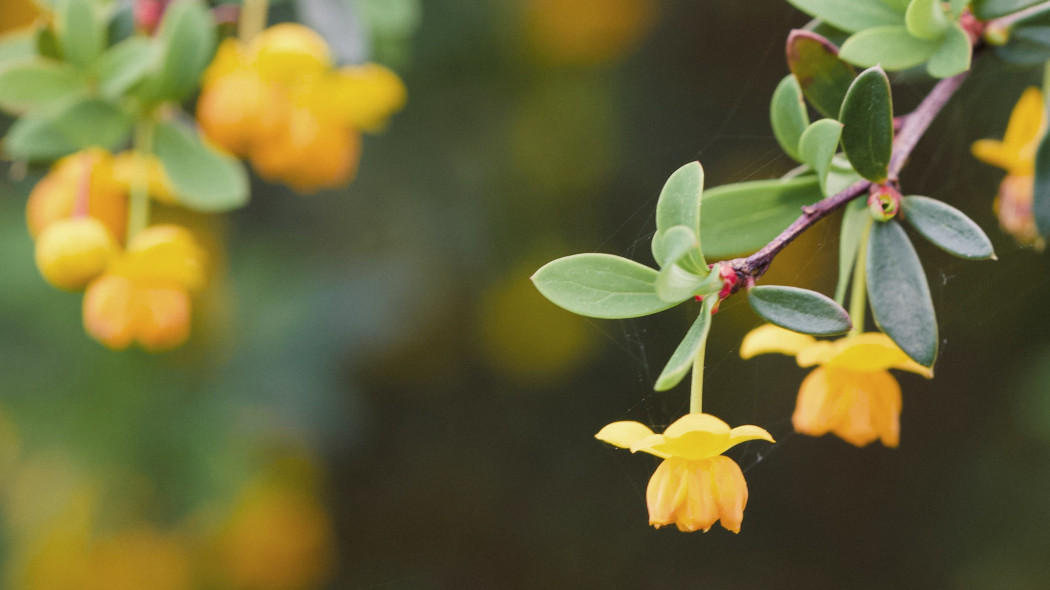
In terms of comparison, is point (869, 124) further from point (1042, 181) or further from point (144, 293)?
point (144, 293)

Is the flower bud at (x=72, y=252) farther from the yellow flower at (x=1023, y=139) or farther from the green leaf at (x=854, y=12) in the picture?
the yellow flower at (x=1023, y=139)

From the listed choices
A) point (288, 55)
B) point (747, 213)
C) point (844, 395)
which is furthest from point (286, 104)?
point (844, 395)

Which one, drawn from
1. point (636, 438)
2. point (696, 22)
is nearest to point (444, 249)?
point (696, 22)

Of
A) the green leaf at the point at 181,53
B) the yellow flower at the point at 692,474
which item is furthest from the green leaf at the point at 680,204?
the green leaf at the point at 181,53

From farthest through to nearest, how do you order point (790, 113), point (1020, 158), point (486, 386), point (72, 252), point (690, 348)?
point (486, 386) < point (72, 252) < point (1020, 158) < point (790, 113) < point (690, 348)

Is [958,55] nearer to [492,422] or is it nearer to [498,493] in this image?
[492,422]

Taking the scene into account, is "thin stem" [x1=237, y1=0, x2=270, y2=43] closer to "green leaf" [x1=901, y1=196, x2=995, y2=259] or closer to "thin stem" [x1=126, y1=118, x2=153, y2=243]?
"thin stem" [x1=126, y1=118, x2=153, y2=243]
